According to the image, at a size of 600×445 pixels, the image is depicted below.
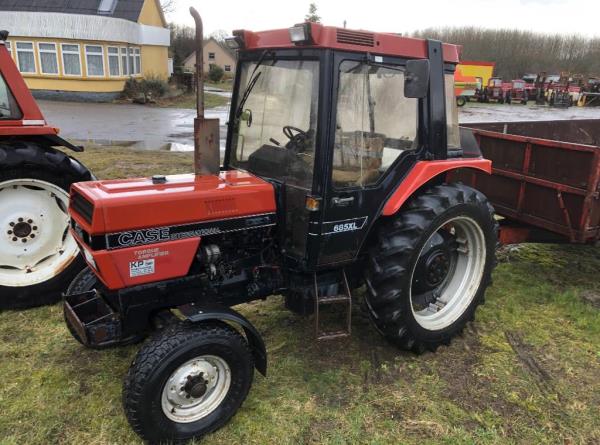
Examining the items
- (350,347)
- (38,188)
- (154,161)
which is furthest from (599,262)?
(154,161)

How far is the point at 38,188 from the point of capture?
13.4ft

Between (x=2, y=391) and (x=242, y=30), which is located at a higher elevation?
(x=242, y=30)

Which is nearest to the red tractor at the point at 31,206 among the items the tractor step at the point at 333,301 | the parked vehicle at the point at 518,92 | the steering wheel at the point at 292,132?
the steering wheel at the point at 292,132

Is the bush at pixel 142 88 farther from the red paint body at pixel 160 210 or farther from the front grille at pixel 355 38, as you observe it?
the front grille at pixel 355 38

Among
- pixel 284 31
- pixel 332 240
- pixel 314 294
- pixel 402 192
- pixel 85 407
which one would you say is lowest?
pixel 85 407

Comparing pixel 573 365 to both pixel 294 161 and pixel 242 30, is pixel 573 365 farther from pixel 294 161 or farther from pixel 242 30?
pixel 242 30

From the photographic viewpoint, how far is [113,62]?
2191cm

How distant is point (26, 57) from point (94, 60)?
8.94 ft

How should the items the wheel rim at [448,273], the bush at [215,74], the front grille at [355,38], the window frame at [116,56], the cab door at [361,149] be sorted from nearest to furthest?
the front grille at [355,38]
the cab door at [361,149]
the wheel rim at [448,273]
the window frame at [116,56]
the bush at [215,74]

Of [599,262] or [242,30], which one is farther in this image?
[599,262]

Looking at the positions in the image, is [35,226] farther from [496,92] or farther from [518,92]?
[518,92]

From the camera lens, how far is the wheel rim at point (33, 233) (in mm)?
4000

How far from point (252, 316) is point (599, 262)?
12.6 ft

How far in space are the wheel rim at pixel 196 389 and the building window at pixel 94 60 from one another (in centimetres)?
2153
